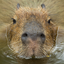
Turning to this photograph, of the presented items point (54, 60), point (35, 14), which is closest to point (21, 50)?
point (54, 60)

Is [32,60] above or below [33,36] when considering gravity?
below

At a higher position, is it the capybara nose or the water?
the capybara nose

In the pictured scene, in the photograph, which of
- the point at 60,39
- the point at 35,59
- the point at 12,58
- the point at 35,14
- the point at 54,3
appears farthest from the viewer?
the point at 54,3

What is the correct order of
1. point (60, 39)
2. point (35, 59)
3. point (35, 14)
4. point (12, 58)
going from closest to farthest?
point (35, 59)
point (12, 58)
point (35, 14)
point (60, 39)

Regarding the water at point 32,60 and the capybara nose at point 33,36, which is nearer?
the capybara nose at point 33,36

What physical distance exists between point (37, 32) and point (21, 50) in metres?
0.60

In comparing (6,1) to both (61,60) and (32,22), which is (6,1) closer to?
(32,22)

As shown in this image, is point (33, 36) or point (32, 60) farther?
point (32, 60)

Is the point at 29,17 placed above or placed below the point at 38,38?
above

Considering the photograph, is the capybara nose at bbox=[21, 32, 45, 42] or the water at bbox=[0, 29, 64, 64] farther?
the water at bbox=[0, 29, 64, 64]

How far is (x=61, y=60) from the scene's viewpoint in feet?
10.5

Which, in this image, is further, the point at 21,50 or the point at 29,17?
the point at 29,17

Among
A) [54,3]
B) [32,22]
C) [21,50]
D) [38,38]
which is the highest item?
[54,3]

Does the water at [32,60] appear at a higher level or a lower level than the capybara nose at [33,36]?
lower
